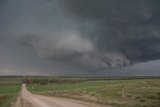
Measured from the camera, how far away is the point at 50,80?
179 m

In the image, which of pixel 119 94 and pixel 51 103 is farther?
pixel 119 94

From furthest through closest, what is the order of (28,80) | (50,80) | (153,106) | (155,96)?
(28,80), (50,80), (155,96), (153,106)

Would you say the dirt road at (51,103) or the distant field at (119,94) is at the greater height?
the distant field at (119,94)

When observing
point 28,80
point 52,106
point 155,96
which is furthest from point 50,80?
point 52,106

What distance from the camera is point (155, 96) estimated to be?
51375 millimetres

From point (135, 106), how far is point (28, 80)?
163m

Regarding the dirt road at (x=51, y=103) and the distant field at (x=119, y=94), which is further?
the distant field at (x=119, y=94)

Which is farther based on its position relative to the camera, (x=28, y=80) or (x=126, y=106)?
(x=28, y=80)

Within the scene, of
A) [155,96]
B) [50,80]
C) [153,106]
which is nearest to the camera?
[153,106]

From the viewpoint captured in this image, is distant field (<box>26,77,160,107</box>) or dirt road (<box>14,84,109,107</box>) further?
distant field (<box>26,77,160,107</box>)

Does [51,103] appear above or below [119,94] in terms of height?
below

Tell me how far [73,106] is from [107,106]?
3.83 m

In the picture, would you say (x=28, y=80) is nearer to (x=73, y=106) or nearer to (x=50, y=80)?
(x=50, y=80)

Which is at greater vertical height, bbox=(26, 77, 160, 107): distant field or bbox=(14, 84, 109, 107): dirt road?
bbox=(26, 77, 160, 107): distant field
